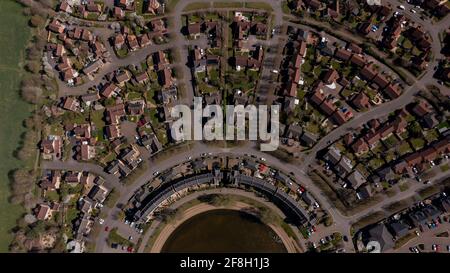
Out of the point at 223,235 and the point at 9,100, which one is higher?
the point at 9,100

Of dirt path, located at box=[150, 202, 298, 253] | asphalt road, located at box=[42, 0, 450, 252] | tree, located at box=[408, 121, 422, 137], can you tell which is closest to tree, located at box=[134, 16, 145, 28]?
asphalt road, located at box=[42, 0, 450, 252]

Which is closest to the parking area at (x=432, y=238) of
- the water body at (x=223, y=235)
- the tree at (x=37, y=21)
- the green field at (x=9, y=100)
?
the water body at (x=223, y=235)

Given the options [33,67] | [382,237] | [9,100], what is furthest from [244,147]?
[9,100]

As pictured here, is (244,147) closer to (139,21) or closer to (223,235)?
(223,235)

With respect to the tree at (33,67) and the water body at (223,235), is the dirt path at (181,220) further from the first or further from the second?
the tree at (33,67)

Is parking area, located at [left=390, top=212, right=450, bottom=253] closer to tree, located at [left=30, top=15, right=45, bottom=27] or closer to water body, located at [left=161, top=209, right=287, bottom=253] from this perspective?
water body, located at [left=161, top=209, right=287, bottom=253]
